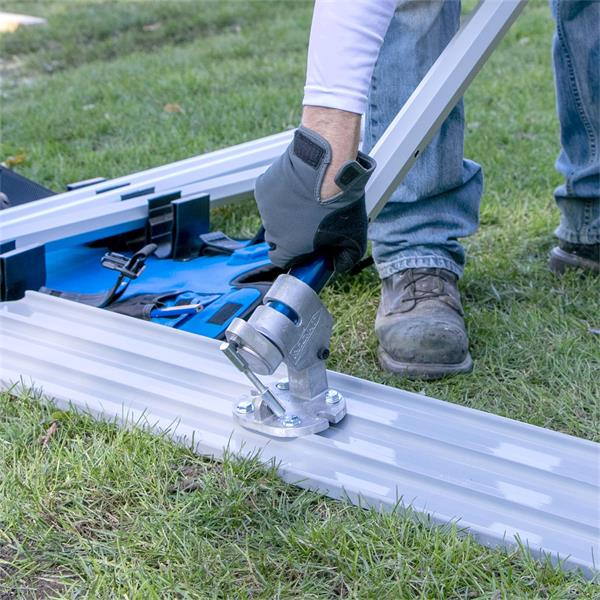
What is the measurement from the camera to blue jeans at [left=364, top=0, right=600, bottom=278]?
206 centimetres

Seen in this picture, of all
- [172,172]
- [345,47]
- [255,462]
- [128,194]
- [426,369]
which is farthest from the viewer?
[172,172]

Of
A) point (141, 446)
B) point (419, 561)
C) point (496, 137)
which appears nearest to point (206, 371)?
point (141, 446)

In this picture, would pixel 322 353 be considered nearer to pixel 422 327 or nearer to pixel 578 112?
pixel 422 327

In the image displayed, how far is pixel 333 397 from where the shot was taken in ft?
5.61

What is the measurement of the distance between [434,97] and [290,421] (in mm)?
702

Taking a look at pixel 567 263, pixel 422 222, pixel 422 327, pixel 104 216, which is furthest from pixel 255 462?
pixel 567 263

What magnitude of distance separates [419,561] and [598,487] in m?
0.36

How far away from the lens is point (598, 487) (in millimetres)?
1507

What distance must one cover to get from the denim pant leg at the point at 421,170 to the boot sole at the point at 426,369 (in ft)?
0.88

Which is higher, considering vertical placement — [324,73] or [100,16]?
[324,73]

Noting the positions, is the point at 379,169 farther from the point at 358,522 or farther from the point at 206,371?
the point at 358,522

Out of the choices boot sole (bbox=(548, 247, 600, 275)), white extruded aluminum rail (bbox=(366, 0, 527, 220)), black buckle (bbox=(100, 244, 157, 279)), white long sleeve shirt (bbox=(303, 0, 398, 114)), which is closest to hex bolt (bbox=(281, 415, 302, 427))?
white extruded aluminum rail (bbox=(366, 0, 527, 220))

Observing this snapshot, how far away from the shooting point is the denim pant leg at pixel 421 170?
205 cm

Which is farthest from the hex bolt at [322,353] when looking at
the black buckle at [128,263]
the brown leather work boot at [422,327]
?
the black buckle at [128,263]
